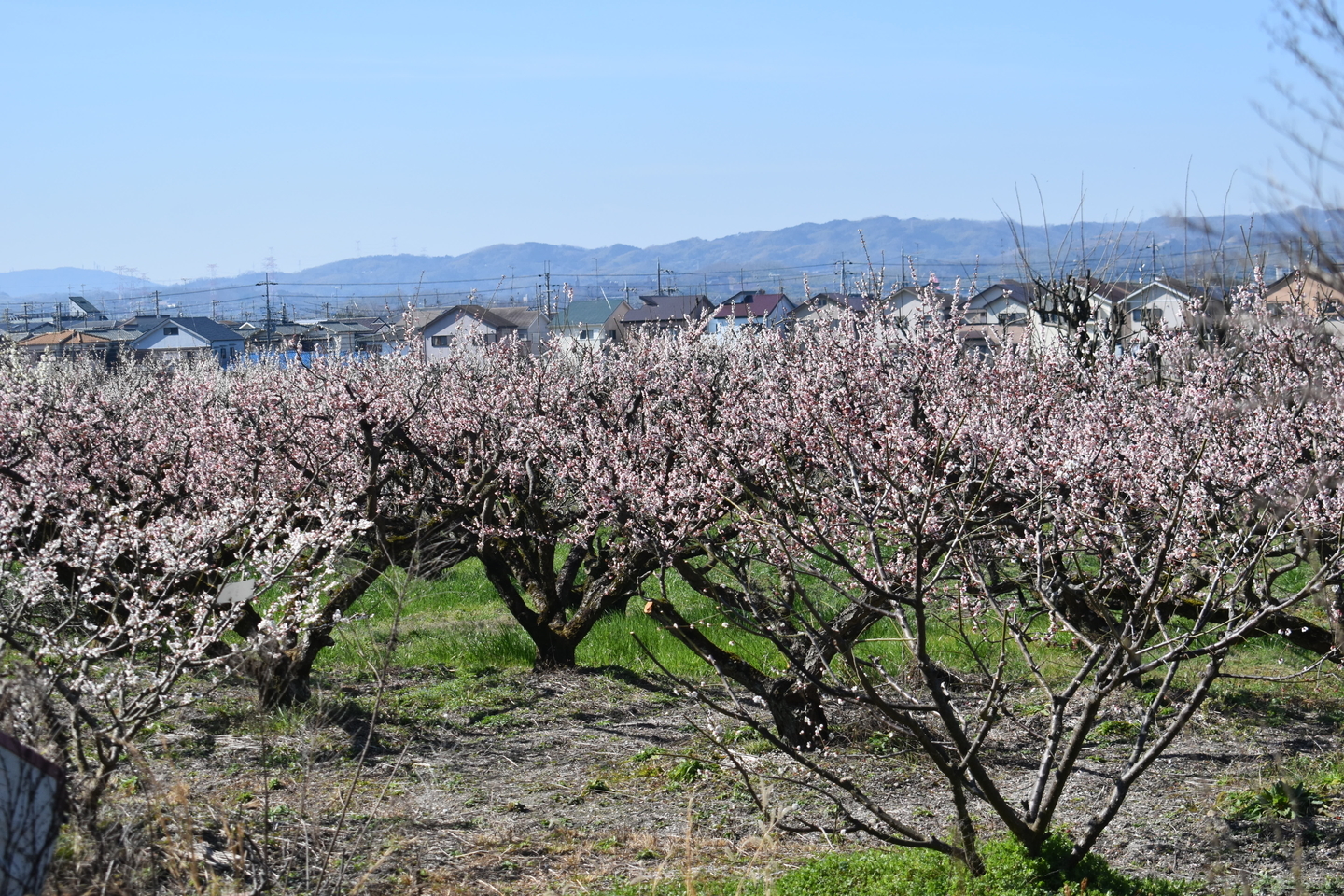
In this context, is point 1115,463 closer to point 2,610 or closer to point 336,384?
point 2,610

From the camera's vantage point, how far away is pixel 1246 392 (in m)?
8.92

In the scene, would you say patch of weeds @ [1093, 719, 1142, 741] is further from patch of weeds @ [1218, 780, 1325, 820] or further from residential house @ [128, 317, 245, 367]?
residential house @ [128, 317, 245, 367]

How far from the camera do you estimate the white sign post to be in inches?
143

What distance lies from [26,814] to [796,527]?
3.26m

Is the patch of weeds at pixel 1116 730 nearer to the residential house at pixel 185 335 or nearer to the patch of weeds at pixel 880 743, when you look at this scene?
the patch of weeds at pixel 880 743

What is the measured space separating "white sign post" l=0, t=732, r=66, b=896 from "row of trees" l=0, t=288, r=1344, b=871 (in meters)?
0.73

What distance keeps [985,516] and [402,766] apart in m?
4.51

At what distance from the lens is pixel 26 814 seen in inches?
144

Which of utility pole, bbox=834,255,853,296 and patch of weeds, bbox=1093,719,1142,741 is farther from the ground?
utility pole, bbox=834,255,853,296

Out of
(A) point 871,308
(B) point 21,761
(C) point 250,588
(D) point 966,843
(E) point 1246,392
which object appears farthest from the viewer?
(A) point 871,308

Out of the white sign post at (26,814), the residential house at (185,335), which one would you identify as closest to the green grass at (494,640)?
the white sign post at (26,814)

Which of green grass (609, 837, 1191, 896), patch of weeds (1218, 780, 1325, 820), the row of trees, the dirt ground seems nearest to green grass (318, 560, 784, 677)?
the row of trees

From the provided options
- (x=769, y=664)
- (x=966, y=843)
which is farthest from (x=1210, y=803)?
(x=769, y=664)

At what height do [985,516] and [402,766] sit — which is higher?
[985,516]
